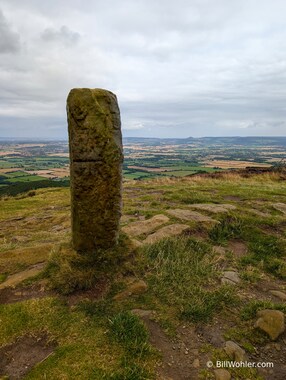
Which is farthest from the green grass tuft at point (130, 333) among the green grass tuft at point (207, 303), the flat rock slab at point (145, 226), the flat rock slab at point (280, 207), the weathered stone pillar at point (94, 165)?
the flat rock slab at point (280, 207)

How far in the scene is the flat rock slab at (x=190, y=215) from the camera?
37.0 ft

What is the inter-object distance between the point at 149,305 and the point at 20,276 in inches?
127

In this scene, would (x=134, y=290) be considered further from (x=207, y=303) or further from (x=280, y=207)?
(x=280, y=207)

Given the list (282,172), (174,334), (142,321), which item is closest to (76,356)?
(142,321)

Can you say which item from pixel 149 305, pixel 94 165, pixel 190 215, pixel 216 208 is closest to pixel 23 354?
pixel 149 305

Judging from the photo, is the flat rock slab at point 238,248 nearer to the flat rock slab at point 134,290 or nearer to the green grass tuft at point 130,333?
the flat rock slab at point 134,290

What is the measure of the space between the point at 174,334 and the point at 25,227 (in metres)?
10.3

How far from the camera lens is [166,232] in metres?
10.0

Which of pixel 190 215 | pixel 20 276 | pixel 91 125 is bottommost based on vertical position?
pixel 20 276

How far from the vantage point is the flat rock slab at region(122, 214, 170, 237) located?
10305mm

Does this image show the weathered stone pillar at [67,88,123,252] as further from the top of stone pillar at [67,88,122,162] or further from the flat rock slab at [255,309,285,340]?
the flat rock slab at [255,309,285,340]

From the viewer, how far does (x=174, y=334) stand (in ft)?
18.5

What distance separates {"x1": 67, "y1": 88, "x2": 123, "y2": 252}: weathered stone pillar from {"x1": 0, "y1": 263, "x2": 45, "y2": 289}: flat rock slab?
3.81 feet

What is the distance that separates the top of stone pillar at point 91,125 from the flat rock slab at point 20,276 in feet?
9.65
